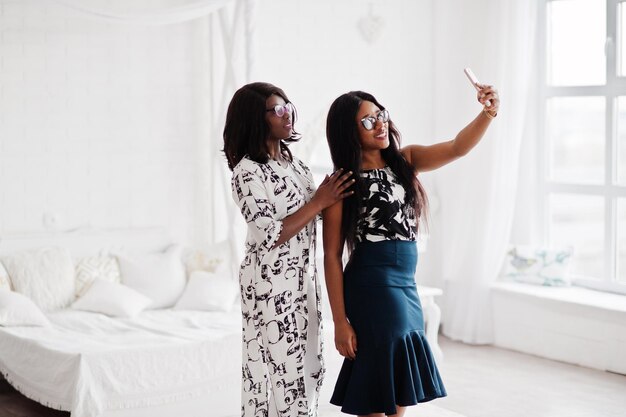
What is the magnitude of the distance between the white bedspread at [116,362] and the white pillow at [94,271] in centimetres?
49

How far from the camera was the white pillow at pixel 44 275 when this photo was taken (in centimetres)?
494

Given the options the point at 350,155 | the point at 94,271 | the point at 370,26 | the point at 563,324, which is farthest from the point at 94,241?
the point at 350,155

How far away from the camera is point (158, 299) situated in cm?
524

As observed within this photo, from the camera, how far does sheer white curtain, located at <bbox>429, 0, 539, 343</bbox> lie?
18.5 ft

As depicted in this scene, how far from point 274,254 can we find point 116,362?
1.56 metres

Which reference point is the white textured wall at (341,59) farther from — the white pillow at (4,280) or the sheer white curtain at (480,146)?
the white pillow at (4,280)

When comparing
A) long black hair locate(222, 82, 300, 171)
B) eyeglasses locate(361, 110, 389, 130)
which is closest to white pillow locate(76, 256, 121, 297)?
long black hair locate(222, 82, 300, 171)

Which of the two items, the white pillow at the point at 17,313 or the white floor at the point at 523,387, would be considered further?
the white pillow at the point at 17,313

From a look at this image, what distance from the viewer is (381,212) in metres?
2.77

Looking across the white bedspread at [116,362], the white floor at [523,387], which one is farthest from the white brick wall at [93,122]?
the white floor at [523,387]

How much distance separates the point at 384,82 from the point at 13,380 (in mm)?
3073

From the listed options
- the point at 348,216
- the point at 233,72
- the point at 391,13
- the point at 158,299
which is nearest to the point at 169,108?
the point at 233,72

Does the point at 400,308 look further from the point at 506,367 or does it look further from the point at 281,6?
the point at 281,6

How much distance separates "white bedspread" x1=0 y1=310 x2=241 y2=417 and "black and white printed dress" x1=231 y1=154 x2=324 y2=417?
1264 millimetres
